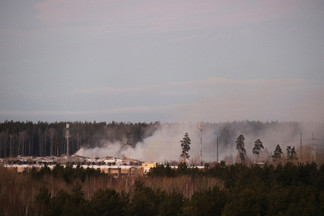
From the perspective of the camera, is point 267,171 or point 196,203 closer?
point 196,203

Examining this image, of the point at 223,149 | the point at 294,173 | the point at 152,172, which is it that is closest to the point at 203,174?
the point at 152,172

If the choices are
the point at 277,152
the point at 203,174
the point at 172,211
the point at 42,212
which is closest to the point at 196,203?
the point at 172,211

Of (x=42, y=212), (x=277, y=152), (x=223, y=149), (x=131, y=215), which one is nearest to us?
(x=42, y=212)

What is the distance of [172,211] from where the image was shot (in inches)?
1067

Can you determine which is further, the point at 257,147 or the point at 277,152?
the point at 257,147

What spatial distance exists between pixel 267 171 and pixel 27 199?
27582 millimetres

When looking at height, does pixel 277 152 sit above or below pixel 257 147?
below

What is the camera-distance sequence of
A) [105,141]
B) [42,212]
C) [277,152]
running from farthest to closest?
[105,141] < [277,152] < [42,212]

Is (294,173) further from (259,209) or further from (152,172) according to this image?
(259,209)

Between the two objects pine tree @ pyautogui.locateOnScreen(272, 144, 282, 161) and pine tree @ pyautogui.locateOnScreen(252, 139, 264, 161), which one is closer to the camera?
pine tree @ pyautogui.locateOnScreen(272, 144, 282, 161)

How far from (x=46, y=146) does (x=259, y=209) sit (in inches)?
5691

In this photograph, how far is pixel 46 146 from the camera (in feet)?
548

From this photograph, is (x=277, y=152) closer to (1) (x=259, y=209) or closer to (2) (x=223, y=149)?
(2) (x=223, y=149)

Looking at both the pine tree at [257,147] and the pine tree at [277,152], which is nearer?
the pine tree at [277,152]
